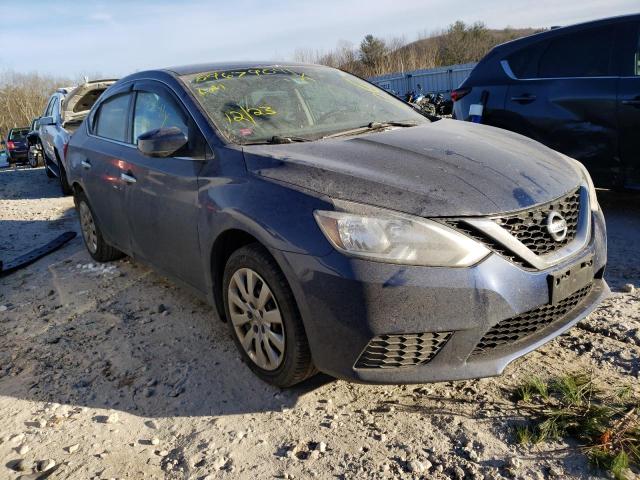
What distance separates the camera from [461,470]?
208 cm

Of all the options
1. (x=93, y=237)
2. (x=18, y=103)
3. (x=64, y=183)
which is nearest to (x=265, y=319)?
(x=93, y=237)

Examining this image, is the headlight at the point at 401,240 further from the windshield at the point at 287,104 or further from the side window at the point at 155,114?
the side window at the point at 155,114

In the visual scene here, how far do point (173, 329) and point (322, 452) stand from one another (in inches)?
64.4

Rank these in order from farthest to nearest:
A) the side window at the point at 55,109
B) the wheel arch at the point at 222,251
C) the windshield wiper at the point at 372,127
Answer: the side window at the point at 55,109
the windshield wiper at the point at 372,127
the wheel arch at the point at 222,251

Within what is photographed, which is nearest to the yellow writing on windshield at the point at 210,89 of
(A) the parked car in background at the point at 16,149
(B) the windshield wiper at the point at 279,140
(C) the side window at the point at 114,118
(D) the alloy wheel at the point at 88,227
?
(B) the windshield wiper at the point at 279,140

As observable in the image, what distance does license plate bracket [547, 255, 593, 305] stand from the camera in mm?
2299

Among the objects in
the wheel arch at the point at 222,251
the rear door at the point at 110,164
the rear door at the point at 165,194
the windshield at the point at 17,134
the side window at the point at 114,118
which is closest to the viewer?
the wheel arch at the point at 222,251

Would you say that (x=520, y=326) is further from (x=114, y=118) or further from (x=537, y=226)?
(x=114, y=118)

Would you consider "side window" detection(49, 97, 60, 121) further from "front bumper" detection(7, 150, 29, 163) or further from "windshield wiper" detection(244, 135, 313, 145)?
"front bumper" detection(7, 150, 29, 163)

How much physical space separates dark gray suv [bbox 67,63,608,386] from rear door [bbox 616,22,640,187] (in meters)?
1.90

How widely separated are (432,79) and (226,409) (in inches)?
1121

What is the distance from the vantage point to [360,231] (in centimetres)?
219

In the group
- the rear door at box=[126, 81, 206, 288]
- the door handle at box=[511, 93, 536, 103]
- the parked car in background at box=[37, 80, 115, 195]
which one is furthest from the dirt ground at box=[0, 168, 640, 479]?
the parked car in background at box=[37, 80, 115, 195]

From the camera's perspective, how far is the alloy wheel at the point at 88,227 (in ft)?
16.2
